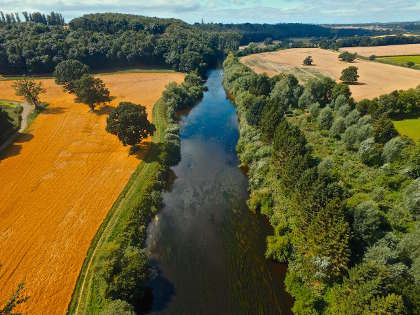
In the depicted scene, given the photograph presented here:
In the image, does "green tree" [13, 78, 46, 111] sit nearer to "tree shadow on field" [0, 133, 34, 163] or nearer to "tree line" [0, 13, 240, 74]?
"tree shadow on field" [0, 133, 34, 163]

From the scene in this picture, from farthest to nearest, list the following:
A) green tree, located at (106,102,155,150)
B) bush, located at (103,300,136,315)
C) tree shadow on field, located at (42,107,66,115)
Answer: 1. tree shadow on field, located at (42,107,66,115)
2. green tree, located at (106,102,155,150)
3. bush, located at (103,300,136,315)

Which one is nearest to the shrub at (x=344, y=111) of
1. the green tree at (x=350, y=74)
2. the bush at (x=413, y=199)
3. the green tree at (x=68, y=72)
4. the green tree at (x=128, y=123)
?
the bush at (x=413, y=199)

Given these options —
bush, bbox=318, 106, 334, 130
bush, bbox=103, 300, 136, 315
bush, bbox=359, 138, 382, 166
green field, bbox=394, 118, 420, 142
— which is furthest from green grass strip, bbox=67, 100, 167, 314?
green field, bbox=394, 118, 420, 142

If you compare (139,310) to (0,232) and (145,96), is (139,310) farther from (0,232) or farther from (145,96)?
(145,96)

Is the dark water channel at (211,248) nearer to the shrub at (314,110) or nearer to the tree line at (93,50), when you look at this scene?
the shrub at (314,110)

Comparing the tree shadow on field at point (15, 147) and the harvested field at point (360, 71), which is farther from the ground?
the harvested field at point (360, 71)

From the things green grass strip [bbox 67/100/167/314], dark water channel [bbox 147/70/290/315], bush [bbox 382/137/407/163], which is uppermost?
bush [bbox 382/137/407/163]
